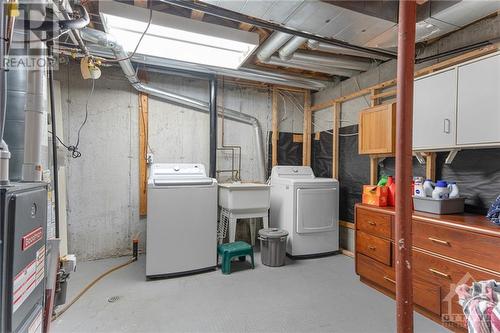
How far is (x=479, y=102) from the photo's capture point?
1.95m

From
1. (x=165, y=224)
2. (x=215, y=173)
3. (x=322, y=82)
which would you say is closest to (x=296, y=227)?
(x=215, y=173)

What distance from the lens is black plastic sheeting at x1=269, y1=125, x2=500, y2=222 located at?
2182 mm

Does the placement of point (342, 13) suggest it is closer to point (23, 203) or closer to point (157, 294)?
point (23, 203)

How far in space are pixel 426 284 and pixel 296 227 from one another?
1531 millimetres

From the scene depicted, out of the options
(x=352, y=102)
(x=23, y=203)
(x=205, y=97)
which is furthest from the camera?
(x=205, y=97)

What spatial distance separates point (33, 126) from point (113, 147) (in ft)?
7.64

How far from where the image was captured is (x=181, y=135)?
145 inches

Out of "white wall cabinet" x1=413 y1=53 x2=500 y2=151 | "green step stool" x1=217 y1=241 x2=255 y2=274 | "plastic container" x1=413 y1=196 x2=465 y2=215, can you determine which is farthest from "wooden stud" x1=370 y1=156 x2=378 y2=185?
"green step stool" x1=217 y1=241 x2=255 y2=274

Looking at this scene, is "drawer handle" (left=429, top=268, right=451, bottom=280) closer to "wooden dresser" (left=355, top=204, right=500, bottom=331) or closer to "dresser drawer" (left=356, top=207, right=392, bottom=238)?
"wooden dresser" (left=355, top=204, right=500, bottom=331)

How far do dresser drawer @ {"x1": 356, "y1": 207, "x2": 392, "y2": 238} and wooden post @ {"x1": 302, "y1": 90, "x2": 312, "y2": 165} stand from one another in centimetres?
168

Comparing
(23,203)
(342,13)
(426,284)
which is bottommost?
(426,284)

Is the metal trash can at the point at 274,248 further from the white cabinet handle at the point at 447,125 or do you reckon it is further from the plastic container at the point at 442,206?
the white cabinet handle at the point at 447,125

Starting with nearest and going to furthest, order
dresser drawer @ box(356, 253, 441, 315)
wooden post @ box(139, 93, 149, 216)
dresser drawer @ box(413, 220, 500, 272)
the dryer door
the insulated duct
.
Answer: dresser drawer @ box(413, 220, 500, 272) < dresser drawer @ box(356, 253, 441, 315) < the insulated duct < the dryer door < wooden post @ box(139, 93, 149, 216)

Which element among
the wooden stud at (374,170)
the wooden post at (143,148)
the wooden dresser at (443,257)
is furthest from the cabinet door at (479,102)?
the wooden post at (143,148)
